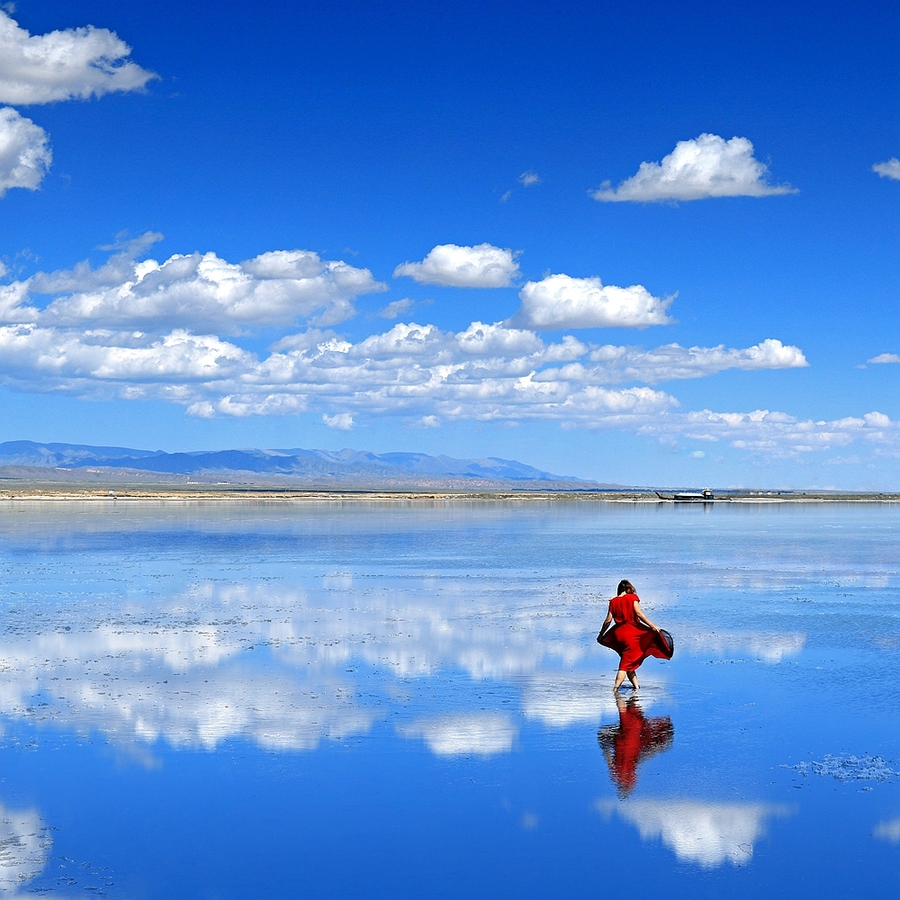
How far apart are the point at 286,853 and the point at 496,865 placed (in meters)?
1.96

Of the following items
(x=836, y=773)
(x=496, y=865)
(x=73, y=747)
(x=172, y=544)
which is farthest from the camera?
(x=172, y=544)

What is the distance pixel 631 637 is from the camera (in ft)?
61.3

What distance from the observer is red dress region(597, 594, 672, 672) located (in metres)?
18.6

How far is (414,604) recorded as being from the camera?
30125mm

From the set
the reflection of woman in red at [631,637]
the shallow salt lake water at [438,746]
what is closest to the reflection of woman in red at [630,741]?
the shallow salt lake water at [438,746]

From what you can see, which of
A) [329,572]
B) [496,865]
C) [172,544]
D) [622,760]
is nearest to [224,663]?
[622,760]

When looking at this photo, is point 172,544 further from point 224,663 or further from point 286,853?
point 286,853

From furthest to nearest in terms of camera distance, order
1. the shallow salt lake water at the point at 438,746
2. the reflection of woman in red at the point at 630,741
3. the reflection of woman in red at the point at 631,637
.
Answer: the reflection of woman in red at the point at 631,637, the reflection of woman in red at the point at 630,741, the shallow salt lake water at the point at 438,746

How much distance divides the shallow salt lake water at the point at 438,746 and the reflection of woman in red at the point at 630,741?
60 millimetres

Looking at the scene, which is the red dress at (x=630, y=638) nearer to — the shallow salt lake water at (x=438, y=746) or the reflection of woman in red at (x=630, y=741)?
the shallow salt lake water at (x=438, y=746)

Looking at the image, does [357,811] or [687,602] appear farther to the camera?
[687,602]

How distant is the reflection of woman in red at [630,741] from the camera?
45.2ft

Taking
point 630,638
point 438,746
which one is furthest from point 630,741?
point 630,638

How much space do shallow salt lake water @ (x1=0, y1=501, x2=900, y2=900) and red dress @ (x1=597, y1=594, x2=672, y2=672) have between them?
609mm
